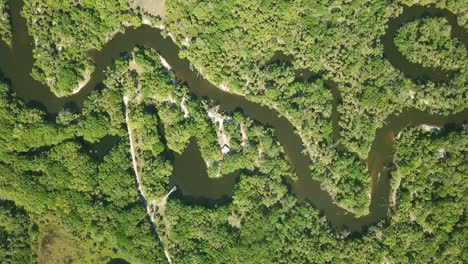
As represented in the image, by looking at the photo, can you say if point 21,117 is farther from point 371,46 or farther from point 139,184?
point 371,46

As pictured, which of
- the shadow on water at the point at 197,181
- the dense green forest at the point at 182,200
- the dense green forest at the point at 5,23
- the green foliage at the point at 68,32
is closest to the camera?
the dense green forest at the point at 182,200

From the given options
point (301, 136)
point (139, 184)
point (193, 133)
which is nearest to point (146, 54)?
point (193, 133)

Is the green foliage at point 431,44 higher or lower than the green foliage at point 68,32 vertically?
higher

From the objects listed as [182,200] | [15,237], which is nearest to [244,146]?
[182,200]

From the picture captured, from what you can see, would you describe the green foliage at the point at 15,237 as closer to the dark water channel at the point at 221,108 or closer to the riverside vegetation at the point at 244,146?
the riverside vegetation at the point at 244,146

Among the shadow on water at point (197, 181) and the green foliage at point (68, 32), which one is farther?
the shadow on water at point (197, 181)

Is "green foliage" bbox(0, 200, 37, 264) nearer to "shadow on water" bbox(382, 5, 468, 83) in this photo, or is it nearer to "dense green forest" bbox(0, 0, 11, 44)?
"dense green forest" bbox(0, 0, 11, 44)

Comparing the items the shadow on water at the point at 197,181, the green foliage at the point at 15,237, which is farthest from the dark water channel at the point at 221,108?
the green foliage at the point at 15,237
